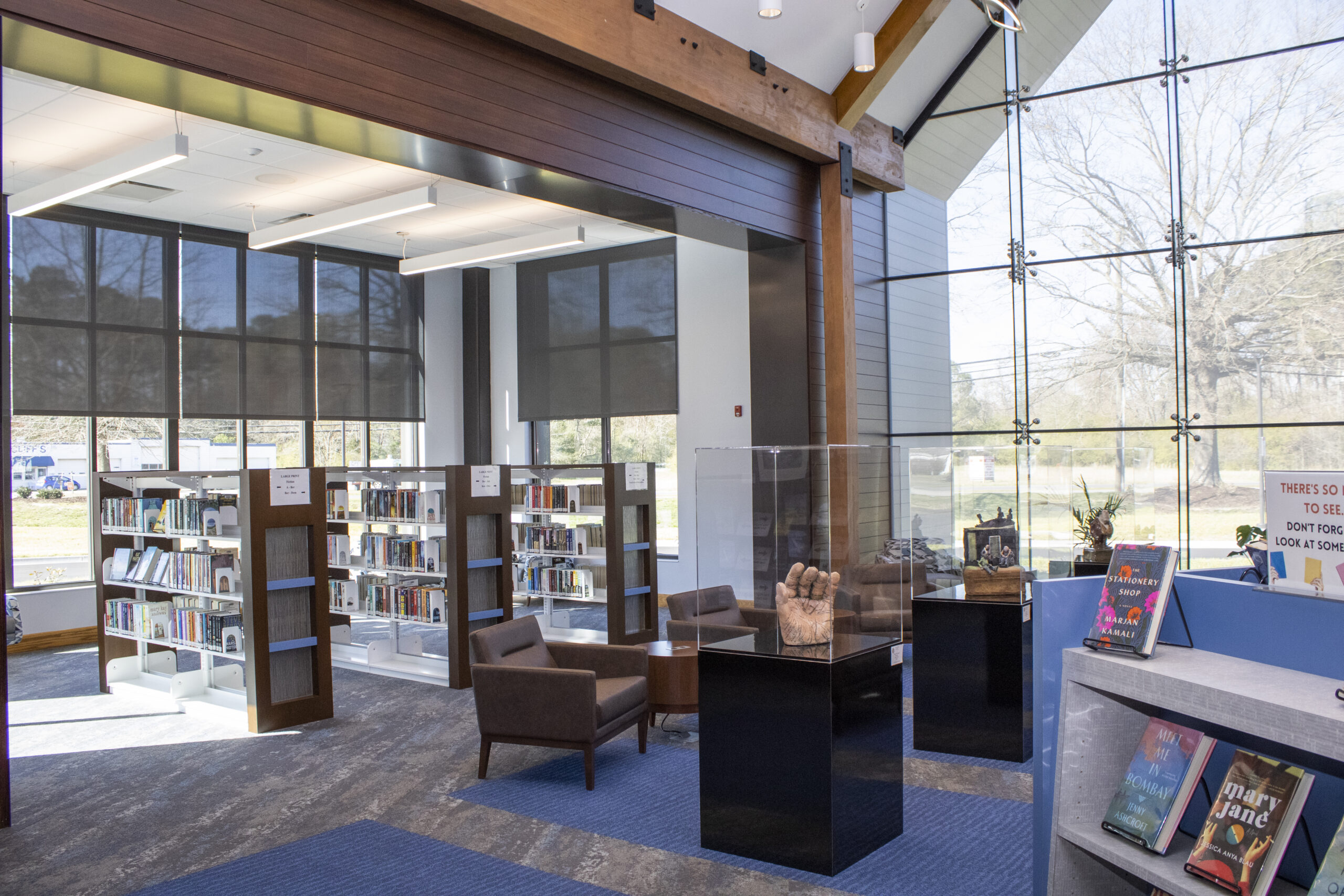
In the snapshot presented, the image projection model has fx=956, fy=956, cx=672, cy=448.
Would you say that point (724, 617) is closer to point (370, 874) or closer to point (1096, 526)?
point (370, 874)

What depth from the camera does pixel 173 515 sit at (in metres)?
7.35

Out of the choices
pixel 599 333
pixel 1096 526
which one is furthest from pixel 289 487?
pixel 599 333

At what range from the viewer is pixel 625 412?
38.7 ft

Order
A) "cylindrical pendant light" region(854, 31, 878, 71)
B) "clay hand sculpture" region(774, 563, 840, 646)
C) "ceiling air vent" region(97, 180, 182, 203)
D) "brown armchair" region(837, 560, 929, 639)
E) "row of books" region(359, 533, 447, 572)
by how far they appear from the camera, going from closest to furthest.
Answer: "clay hand sculpture" region(774, 563, 840, 646)
"brown armchair" region(837, 560, 929, 639)
"cylindrical pendant light" region(854, 31, 878, 71)
"row of books" region(359, 533, 447, 572)
"ceiling air vent" region(97, 180, 182, 203)

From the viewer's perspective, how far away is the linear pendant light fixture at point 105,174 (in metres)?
6.22

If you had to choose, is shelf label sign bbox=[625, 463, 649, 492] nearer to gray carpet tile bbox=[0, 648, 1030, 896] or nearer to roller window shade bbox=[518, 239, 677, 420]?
gray carpet tile bbox=[0, 648, 1030, 896]

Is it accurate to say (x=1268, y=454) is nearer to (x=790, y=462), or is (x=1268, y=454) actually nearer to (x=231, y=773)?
(x=790, y=462)

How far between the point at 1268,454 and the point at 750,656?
6.34 metres

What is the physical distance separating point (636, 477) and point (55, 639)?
6.04m

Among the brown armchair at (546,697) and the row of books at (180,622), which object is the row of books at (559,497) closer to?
the row of books at (180,622)

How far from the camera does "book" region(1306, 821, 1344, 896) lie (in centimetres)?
202

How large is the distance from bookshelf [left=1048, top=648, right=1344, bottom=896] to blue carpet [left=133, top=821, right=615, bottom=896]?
1.92 metres

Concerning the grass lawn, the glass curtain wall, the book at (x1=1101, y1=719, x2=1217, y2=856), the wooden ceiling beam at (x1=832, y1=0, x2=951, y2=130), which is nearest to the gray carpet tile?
the book at (x1=1101, y1=719, x2=1217, y2=856)

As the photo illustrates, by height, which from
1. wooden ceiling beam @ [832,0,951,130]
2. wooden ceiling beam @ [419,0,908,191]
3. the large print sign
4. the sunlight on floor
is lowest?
the sunlight on floor
